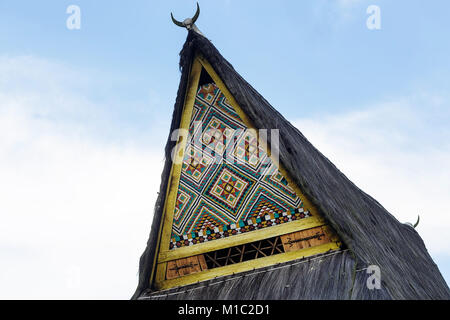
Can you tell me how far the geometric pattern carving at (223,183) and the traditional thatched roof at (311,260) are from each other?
18 cm

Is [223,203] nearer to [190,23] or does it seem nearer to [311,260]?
[311,260]

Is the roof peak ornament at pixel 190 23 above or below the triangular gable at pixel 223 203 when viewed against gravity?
above

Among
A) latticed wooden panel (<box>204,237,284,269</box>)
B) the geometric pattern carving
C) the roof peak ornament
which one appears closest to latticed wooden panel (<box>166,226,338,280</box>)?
latticed wooden panel (<box>204,237,284,269</box>)

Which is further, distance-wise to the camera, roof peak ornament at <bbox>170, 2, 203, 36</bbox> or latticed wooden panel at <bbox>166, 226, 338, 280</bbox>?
roof peak ornament at <bbox>170, 2, 203, 36</bbox>

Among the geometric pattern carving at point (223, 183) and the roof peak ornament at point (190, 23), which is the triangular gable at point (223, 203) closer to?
the geometric pattern carving at point (223, 183)

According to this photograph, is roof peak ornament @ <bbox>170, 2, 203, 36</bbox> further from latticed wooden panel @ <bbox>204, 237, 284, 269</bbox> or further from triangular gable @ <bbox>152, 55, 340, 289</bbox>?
latticed wooden panel @ <bbox>204, 237, 284, 269</bbox>

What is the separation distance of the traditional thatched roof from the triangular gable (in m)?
0.09

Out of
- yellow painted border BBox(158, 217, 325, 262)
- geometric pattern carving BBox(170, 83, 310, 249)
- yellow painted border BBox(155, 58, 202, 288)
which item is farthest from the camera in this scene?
A: yellow painted border BBox(155, 58, 202, 288)

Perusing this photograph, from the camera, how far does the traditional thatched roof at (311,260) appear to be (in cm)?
566

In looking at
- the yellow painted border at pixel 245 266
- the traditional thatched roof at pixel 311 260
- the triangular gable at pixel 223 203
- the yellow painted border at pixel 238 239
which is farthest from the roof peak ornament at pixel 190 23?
the yellow painted border at pixel 245 266

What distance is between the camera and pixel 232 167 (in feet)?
22.0

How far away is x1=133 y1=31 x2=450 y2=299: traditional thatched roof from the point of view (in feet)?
18.6
